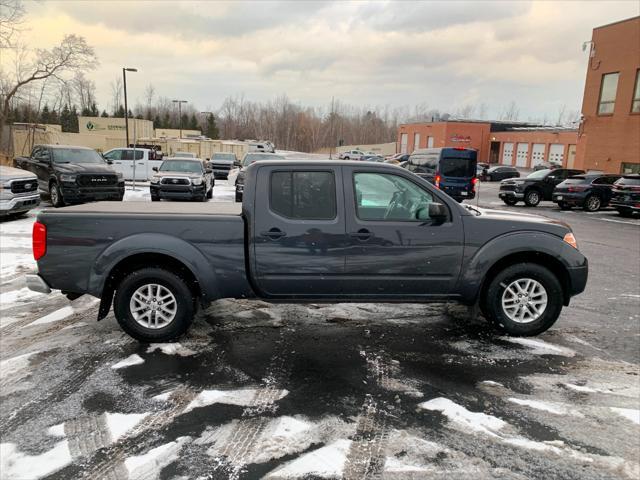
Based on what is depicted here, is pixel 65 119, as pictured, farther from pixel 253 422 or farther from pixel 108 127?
pixel 253 422

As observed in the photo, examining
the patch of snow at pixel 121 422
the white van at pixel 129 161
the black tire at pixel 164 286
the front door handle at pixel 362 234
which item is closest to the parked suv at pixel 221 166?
the white van at pixel 129 161

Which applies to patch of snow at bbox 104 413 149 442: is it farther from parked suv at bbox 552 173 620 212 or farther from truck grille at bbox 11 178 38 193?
parked suv at bbox 552 173 620 212

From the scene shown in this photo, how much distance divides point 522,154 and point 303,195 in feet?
180

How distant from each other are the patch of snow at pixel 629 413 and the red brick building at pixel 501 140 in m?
47.6

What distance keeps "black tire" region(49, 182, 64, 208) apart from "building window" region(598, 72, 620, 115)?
91.3 feet

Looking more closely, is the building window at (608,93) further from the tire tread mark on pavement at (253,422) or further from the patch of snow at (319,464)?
the patch of snow at (319,464)

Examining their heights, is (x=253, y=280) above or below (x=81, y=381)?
above

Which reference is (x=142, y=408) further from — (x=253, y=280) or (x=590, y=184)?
(x=590, y=184)

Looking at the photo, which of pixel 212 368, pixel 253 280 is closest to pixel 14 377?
pixel 212 368

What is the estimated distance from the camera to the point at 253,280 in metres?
4.66

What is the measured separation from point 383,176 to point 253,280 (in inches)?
67.6

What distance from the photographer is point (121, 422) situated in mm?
3387

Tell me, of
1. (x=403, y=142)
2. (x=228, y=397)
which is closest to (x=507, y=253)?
(x=228, y=397)

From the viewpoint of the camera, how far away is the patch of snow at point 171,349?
4.56 m
